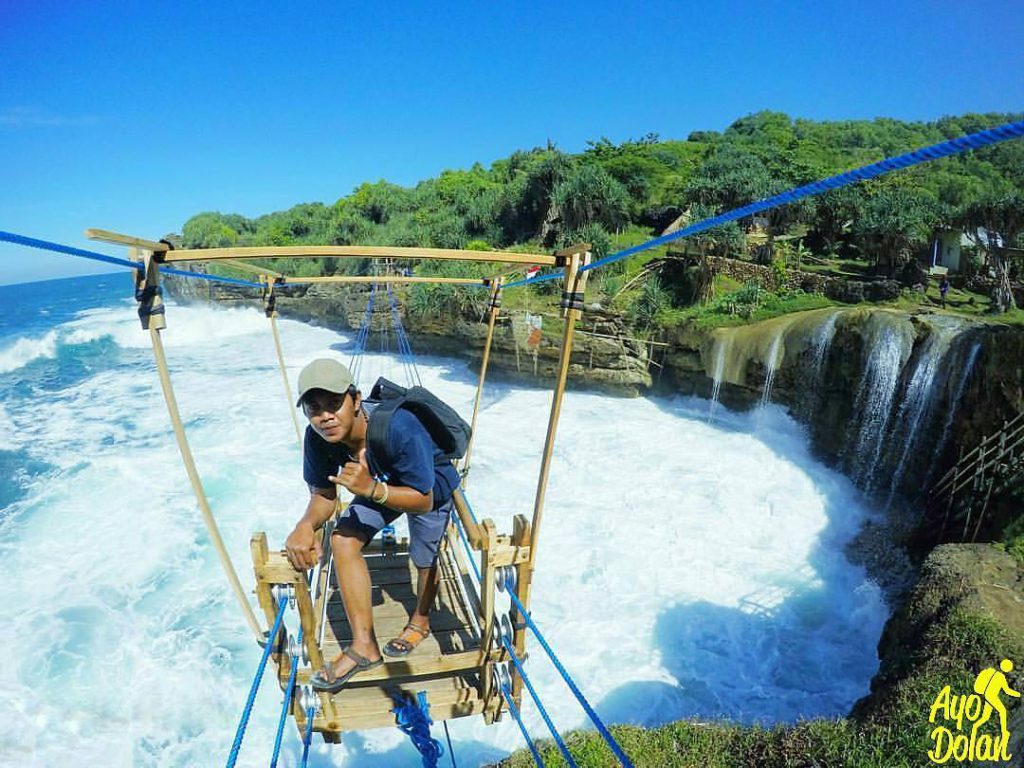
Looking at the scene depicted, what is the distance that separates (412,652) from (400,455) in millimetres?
1233

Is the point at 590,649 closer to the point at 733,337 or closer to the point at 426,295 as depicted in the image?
the point at 733,337

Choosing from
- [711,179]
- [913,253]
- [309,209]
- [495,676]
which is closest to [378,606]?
[495,676]

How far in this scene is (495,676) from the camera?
311 cm

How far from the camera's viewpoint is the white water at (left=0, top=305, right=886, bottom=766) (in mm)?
6477

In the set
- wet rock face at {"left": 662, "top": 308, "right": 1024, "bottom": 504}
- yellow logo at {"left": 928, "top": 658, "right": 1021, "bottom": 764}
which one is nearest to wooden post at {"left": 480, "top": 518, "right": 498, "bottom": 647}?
yellow logo at {"left": 928, "top": 658, "right": 1021, "bottom": 764}

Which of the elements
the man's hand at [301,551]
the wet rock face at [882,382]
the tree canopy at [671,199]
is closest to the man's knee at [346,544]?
the man's hand at [301,551]

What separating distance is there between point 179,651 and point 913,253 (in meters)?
20.5

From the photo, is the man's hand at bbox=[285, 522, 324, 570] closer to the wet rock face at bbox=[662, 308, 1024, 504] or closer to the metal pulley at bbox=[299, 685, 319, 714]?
the metal pulley at bbox=[299, 685, 319, 714]

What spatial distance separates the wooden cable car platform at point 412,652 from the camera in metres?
2.61

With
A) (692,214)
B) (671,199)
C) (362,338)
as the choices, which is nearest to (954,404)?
(362,338)

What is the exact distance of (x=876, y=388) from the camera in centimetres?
A: 1098

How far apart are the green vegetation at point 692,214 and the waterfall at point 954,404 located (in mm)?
5306

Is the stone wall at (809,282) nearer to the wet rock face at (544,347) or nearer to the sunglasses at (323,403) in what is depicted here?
the wet rock face at (544,347)

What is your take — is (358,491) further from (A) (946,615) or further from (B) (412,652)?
(A) (946,615)
